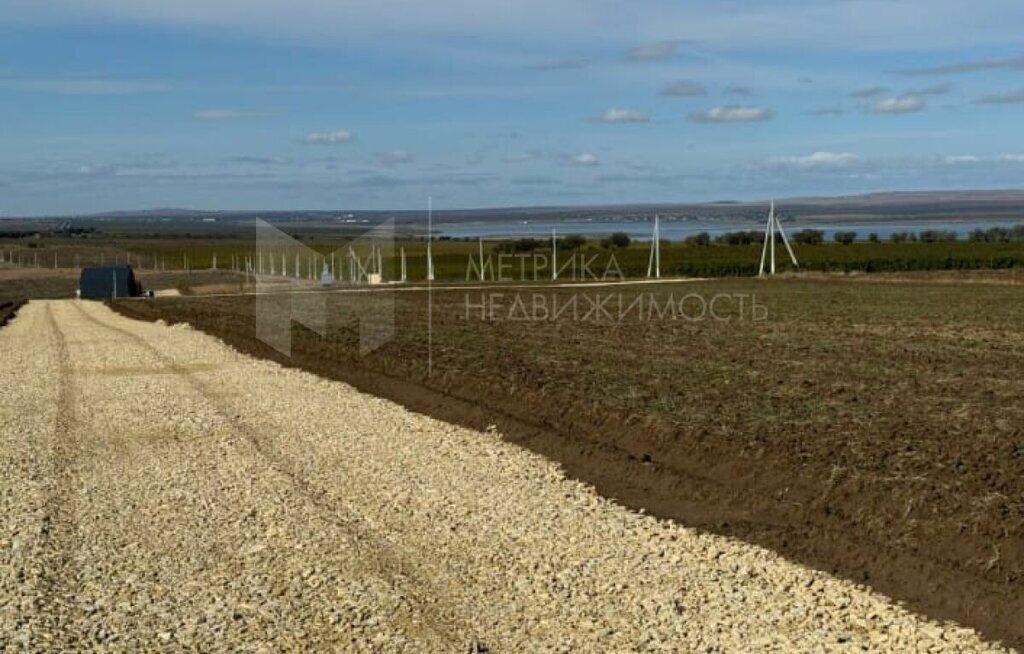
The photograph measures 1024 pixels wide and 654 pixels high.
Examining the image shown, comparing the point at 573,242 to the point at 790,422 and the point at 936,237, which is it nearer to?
the point at 936,237

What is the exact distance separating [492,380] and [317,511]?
7321 mm

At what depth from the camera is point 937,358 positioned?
19750 mm

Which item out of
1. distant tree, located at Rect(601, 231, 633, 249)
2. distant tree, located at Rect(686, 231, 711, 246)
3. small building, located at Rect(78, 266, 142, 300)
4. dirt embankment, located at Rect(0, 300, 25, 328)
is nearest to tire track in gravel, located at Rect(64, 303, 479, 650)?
dirt embankment, located at Rect(0, 300, 25, 328)

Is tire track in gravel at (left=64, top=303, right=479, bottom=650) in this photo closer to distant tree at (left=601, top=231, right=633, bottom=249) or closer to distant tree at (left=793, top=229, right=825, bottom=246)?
distant tree at (left=601, top=231, right=633, bottom=249)

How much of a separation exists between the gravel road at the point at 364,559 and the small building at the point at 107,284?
51.1 m

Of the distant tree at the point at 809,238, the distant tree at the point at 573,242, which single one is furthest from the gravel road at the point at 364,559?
the distant tree at the point at 809,238

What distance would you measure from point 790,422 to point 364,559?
17.8 ft

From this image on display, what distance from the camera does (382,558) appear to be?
28.9 ft

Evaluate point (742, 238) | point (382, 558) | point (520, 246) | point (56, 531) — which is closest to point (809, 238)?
point (742, 238)

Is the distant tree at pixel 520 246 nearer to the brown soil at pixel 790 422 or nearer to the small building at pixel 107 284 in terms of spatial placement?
the small building at pixel 107 284

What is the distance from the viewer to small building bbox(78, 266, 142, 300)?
210 ft

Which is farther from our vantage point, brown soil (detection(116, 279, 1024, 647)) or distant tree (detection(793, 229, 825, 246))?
distant tree (detection(793, 229, 825, 246))

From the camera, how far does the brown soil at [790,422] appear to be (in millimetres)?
8398

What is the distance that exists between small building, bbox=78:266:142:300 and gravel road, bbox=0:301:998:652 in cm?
5111
